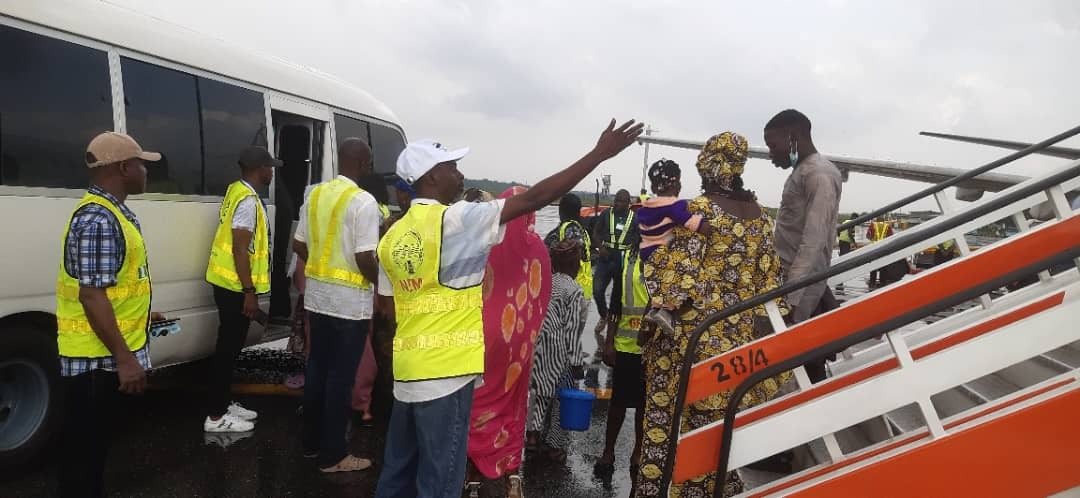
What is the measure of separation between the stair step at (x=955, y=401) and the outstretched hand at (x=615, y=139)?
6.09 feet

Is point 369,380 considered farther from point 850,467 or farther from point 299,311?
point 850,467

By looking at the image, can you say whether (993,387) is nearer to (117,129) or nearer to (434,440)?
(434,440)

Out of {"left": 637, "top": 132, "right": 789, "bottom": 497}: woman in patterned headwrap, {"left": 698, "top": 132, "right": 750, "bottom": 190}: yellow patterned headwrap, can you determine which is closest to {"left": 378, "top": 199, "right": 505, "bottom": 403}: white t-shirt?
{"left": 637, "top": 132, "right": 789, "bottom": 497}: woman in patterned headwrap

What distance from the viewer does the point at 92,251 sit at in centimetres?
282

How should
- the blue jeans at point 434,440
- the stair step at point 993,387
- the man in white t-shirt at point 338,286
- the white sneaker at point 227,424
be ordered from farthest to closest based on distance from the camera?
the white sneaker at point 227,424
the man in white t-shirt at point 338,286
the stair step at point 993,387
the blue jeans at point 434,440

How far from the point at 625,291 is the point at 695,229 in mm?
1351

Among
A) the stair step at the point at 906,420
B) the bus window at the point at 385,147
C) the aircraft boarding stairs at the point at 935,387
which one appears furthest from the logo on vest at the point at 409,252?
the bus window at the point at 385,147

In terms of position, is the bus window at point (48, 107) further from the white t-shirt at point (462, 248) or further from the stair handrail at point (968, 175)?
the stair handrail at point (968, 175)

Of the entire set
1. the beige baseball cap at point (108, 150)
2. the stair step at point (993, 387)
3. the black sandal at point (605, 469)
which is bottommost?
the black sandal at point (605, 469)

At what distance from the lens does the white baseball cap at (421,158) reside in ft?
8.88

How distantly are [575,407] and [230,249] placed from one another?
97.5 inches

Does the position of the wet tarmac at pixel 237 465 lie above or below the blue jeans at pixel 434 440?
below

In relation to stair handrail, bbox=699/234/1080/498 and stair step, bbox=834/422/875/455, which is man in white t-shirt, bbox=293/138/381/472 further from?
stair step, bbox=834/422/875/455

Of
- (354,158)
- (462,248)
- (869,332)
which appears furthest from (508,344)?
(869,332)
